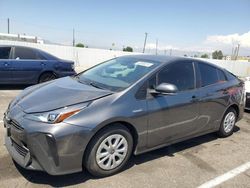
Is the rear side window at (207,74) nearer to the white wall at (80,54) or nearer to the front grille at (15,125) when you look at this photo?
the front grille at (15,125)

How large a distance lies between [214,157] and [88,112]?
2332mm

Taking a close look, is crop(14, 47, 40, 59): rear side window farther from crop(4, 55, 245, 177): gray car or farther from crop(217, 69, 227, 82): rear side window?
crop(217, 69, 227, 82): rear side window

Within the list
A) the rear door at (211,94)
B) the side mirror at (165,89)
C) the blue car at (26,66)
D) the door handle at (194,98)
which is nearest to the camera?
the side mirror at (165,89)

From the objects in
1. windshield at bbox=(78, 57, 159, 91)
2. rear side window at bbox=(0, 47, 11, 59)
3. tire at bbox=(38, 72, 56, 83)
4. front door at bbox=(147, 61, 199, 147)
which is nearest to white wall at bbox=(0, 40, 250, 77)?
tire at bbox=(38, 72, 56, 83)

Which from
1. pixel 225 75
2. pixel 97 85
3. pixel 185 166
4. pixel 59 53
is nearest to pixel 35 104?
pixel 97 85

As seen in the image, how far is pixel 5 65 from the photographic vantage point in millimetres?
8648

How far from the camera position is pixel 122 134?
11.6 feet

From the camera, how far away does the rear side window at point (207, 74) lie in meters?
4.78

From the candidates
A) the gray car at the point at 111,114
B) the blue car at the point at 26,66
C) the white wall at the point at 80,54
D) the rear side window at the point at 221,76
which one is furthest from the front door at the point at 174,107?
the white wall at the point at 80,54

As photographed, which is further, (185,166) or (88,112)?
(185,166)

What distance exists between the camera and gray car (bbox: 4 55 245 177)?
10.2 ft

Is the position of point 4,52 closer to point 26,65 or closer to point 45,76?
point 26,65

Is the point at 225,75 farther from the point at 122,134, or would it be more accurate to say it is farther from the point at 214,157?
the point at 122,134

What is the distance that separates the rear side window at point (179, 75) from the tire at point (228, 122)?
1292 millimetres
